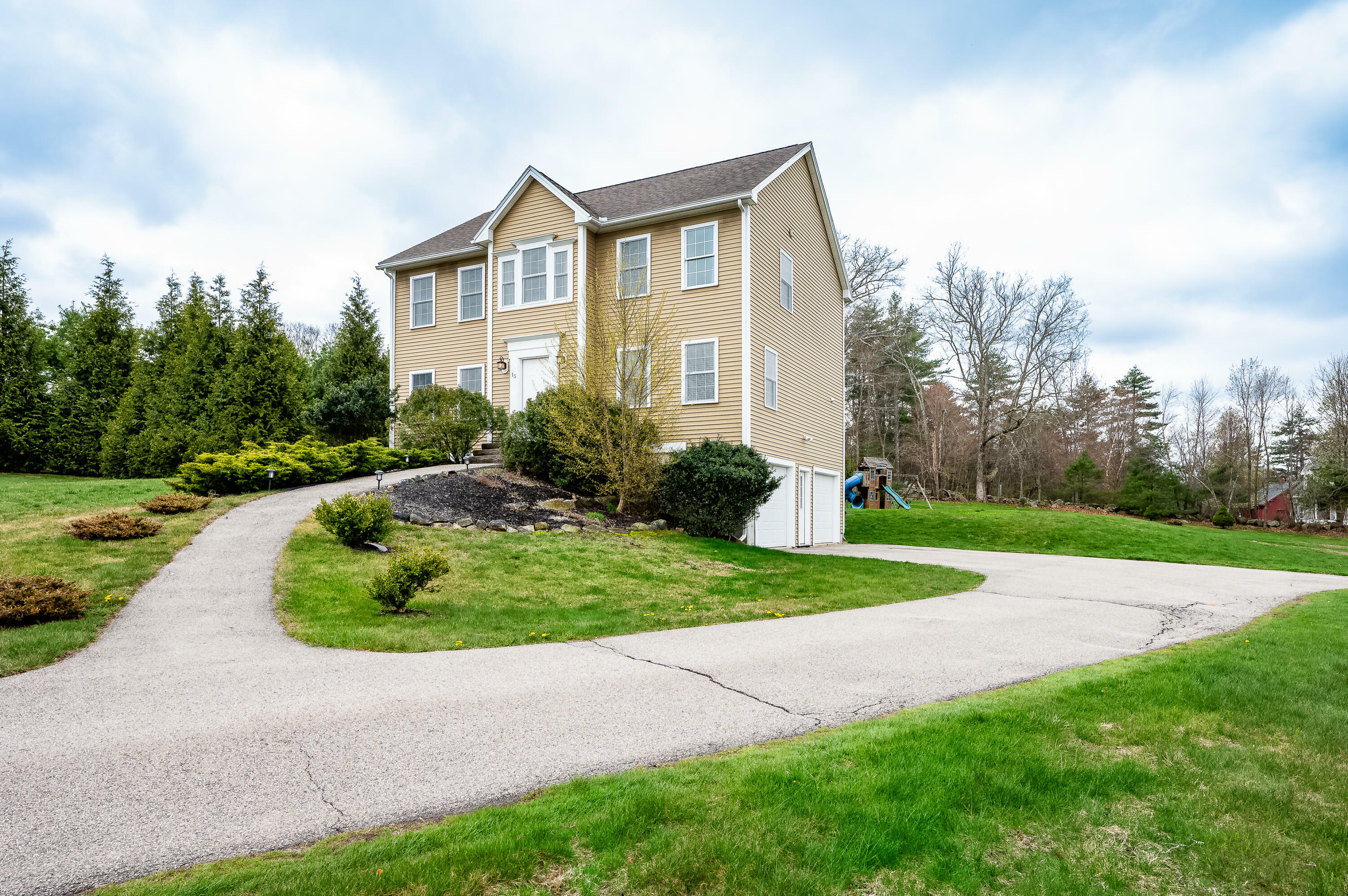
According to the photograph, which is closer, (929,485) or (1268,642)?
(1268,642)

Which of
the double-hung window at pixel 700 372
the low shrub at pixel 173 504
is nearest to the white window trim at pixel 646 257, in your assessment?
the double-hung window at pixel 700 372

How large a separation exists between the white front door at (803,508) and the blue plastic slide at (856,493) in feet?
A: 38.2

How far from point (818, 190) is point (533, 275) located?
9.25 m

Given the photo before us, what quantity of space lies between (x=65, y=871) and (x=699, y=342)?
A: 16.0 metres

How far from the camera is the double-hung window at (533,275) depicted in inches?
775

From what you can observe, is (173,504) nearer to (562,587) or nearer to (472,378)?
(562,587)

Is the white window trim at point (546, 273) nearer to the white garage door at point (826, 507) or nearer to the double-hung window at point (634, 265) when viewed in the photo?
the double-hung window at point (634, 265)

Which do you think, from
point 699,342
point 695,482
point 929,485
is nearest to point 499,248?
point 699,342

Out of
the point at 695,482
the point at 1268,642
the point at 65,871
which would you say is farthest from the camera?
the point at 695,482

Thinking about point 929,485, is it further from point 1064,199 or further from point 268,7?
point 268,7

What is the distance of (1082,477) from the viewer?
3803 centimetres

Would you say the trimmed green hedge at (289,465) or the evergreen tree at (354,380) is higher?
the evergreen tree at (354,380)

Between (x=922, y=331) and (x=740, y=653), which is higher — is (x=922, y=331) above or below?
above

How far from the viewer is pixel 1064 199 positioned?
74.6ft
